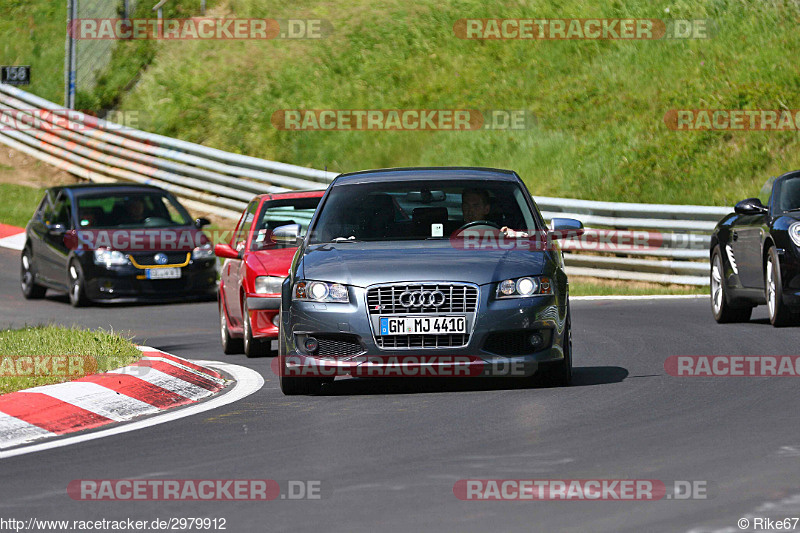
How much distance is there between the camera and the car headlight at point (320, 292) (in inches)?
400

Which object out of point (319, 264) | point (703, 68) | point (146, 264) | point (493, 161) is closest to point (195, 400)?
point (319, 264)

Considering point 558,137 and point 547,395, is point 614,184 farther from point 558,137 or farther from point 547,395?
point 547,395

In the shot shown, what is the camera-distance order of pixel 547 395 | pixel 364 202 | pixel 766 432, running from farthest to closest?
pixel 364 202 → pixel 547 395 → pixel 766 432

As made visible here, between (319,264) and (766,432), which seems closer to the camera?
(766,432)

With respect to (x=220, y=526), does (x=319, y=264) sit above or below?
above

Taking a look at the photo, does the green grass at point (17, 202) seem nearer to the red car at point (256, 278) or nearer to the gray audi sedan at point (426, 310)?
the red car at point (256, 278)

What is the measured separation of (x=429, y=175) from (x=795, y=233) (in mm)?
4663

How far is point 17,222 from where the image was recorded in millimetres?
30281

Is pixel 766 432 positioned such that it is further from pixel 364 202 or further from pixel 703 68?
pixel 703 68

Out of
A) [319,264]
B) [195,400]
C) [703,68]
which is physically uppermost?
[703,68]

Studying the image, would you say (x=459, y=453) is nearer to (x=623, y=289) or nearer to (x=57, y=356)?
(x=57, y=356)

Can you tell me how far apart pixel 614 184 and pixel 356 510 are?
21890 mm

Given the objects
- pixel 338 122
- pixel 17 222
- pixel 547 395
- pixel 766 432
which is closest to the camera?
pixel 766 432

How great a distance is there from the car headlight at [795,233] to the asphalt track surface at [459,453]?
2923 mm
